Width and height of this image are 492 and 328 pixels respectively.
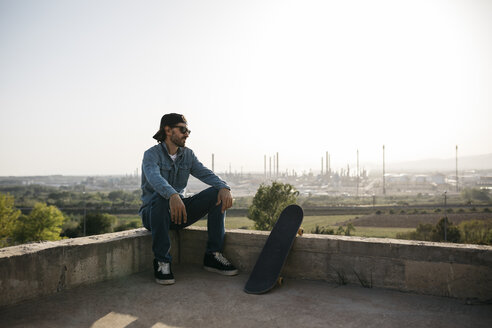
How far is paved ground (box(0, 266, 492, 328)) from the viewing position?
A: 2.31 meters

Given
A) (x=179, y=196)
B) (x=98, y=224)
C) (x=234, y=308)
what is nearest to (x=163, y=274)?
(x=179, y=196)

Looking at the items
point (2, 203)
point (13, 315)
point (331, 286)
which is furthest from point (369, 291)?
point (2, 203)

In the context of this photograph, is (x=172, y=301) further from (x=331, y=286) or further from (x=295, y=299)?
(x=331, y=286)

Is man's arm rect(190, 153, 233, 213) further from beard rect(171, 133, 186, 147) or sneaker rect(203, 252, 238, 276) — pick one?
sneaker rect(203, 252, 238, 276)

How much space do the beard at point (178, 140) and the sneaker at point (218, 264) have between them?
123cm

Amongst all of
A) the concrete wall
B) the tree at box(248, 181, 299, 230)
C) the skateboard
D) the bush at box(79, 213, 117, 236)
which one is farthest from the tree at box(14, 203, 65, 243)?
the skateboard

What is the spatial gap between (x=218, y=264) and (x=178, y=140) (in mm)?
1379

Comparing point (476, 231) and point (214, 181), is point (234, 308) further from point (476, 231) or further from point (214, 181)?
point (476, 231)

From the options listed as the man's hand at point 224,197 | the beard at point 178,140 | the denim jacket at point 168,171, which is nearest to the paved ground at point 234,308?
the man's hand at point 224,197

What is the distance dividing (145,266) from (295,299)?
1.74 metres

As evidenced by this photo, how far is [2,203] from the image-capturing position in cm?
4281

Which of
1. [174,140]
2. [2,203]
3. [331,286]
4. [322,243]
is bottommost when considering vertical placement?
[2,203]

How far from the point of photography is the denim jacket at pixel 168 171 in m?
3.24

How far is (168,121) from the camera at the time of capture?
3.61 metres
